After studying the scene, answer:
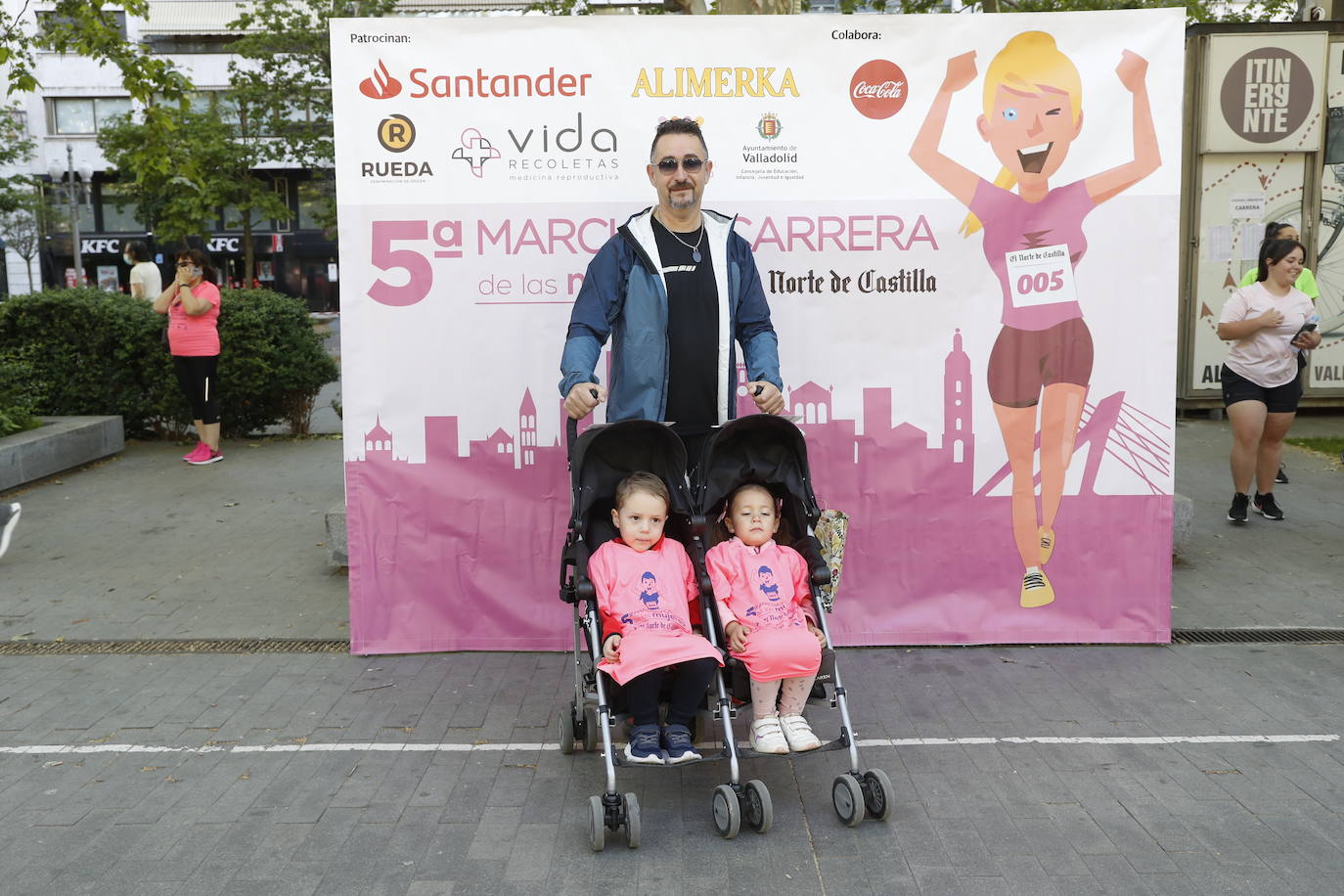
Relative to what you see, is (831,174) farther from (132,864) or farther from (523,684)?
(132,864)

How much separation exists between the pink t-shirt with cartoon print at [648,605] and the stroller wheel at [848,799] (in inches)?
21.6

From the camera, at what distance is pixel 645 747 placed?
4027 mm

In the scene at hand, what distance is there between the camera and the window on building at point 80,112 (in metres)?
52.4

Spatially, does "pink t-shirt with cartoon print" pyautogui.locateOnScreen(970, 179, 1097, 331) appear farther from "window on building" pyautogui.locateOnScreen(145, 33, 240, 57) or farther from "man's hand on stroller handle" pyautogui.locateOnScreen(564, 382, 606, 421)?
"window on building" pyautogui.locateOnScreen(145, 33, 240, 57)

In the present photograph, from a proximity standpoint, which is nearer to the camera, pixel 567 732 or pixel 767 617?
pixel 767 617

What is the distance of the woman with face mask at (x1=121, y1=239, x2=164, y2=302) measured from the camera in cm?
1264

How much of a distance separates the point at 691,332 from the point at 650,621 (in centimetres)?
129

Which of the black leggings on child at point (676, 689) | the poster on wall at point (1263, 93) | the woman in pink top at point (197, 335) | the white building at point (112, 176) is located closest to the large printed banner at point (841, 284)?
the black leggings on child at point (676, 689)

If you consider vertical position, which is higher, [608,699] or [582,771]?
[608,699]

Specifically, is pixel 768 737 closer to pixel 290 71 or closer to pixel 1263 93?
pixel 1263 93

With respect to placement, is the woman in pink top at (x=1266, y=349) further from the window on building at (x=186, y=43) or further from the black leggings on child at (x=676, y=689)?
the window on building at (x=186, y=43)

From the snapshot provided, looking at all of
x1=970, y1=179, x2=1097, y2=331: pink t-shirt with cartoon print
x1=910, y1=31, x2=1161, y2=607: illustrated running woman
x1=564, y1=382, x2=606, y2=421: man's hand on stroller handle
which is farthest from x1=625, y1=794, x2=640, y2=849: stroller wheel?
x1=970, y1=179, x2=1097, y2=331: pink t-shirt with cartoon print

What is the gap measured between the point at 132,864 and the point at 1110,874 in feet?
9.50

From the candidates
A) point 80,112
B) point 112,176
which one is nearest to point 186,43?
point 80,112
